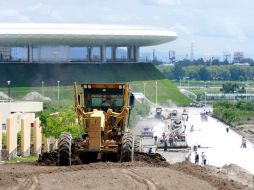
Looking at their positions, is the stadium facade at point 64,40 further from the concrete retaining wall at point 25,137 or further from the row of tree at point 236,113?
the concrete retaining wall at point 25,137

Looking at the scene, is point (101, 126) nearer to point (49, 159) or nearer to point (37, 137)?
point (49, 159)

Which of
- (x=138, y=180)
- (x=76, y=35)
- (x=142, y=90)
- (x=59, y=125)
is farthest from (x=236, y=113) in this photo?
(x=138, y=180)

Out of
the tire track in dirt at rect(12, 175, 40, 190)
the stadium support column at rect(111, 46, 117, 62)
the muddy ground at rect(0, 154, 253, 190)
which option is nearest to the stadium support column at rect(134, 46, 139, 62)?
the stadium support column at rect(111, 46, 117, 62)

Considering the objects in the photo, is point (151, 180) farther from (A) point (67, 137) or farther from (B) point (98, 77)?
(B) point (98, 77)

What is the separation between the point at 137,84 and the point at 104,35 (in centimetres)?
945

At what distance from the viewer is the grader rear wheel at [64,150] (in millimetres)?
23922

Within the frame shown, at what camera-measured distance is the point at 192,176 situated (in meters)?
A: 21.7

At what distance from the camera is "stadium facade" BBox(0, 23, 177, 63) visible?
12344cm

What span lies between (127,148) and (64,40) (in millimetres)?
105194

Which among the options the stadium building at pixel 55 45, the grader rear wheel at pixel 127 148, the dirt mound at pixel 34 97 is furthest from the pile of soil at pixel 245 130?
the grader rear wheel at pixel 127 148

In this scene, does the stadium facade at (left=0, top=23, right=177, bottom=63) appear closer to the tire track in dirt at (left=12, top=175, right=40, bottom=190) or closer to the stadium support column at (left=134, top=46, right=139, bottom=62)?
the stadium support column at (left=134, top=46, right=139, bottom=62)

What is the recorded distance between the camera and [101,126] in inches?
961

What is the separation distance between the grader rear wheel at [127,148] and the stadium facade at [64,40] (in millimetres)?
98928

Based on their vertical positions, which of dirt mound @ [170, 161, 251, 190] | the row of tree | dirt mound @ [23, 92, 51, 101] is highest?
dirt mound @ [23, 92, 51, 101]
